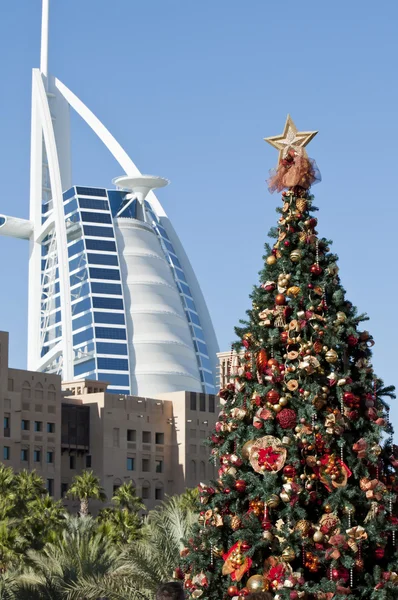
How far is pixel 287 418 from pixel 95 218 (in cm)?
13092

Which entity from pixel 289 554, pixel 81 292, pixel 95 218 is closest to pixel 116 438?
pixel 81 292

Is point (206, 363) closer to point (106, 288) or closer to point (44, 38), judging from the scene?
point (106, 288)

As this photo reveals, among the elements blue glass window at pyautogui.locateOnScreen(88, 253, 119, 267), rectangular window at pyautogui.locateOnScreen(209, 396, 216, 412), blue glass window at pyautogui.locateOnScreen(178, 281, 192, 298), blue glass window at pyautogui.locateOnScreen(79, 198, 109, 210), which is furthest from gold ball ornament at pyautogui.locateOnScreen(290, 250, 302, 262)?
A: blue glass window at pyautogui.locateOnScreen(178, 281, 192, 298)

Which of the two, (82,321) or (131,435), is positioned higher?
(82,321)

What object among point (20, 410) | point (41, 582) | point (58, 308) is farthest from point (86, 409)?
point (41, 582)

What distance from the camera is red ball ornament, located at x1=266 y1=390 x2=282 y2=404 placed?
74.4 feet

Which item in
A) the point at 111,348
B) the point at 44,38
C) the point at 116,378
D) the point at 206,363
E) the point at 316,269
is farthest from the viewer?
the point at 44,38

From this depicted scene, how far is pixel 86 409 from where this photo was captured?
10906 cm

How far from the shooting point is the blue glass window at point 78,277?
150 m

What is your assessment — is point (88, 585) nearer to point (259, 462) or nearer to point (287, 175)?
point (259, 462)

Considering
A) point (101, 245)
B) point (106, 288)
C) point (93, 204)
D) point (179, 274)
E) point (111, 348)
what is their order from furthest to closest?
point (179, 274)
point (93, 204)
point (101, 245)
point (106, 288)
point (111, 348)

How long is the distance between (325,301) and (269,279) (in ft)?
3.23

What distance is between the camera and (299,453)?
22.6 m

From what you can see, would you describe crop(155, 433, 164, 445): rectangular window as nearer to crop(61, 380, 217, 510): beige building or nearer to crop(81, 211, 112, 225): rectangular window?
crop(61, 380, 217, 510): beige building
